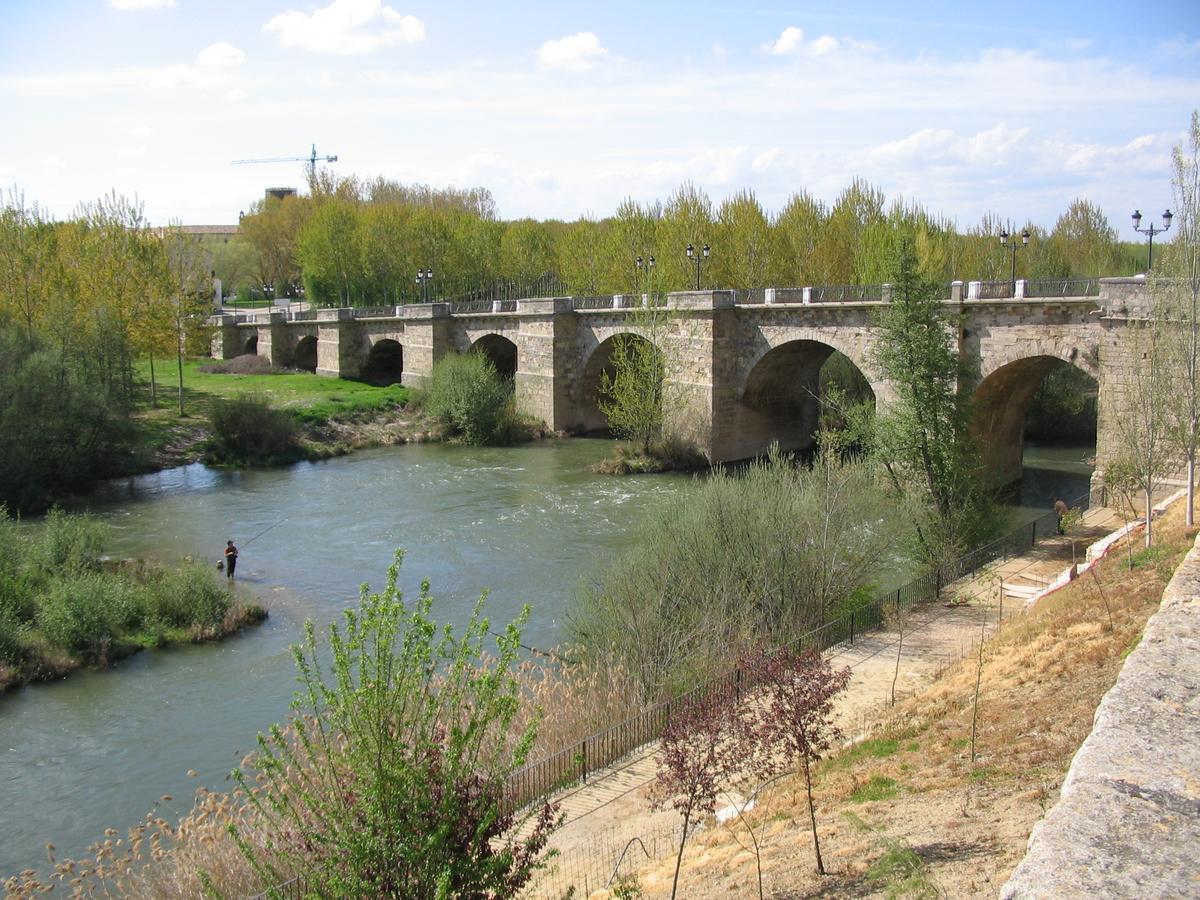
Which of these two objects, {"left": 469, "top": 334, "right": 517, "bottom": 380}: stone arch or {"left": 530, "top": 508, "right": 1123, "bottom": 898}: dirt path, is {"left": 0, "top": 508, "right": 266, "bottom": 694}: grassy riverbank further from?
{"left": 469, "top": 334, "right": 517, "bottom": 380}: stone arch

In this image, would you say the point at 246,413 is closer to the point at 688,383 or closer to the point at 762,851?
the point at 688,383

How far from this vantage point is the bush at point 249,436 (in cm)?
3659

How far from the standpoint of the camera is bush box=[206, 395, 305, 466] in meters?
36.6

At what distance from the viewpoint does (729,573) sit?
16.0m

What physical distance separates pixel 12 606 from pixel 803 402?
28333 mm

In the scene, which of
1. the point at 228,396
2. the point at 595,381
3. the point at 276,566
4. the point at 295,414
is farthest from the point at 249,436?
the point at 276,566

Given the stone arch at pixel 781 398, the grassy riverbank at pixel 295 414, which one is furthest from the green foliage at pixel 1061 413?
the grassy riverbank at pixel 295 414

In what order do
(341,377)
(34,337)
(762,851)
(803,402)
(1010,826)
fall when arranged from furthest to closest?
(341,377), (803,402), (34,337), (762,851), (1010,826)

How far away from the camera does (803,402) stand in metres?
39.1

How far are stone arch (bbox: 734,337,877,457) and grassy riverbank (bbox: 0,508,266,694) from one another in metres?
21.0

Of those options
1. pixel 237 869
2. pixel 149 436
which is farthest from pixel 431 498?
pixel 237 869

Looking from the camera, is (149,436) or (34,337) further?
(149,436)

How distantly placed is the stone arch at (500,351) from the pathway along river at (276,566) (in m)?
8.74

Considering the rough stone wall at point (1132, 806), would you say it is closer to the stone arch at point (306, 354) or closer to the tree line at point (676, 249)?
the tree line at point (676, 249)
